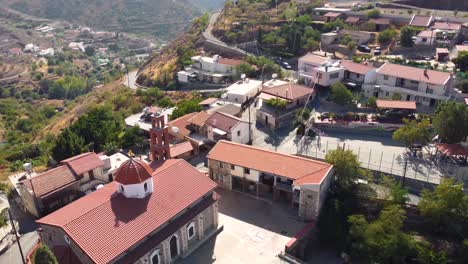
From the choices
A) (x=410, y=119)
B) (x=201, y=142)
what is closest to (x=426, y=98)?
(x=410, y=119)

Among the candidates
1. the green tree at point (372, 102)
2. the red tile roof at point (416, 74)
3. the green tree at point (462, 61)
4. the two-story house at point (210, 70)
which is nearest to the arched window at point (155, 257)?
the green tree at point (372, 102)

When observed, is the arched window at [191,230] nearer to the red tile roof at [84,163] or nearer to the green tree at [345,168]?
the red tile roof at [84,163]

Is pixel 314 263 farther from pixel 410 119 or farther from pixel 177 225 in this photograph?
pixel 410 119

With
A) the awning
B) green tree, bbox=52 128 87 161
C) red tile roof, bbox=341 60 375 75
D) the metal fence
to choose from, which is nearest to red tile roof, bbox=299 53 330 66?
red tile roof, bbox=341 60 375 75

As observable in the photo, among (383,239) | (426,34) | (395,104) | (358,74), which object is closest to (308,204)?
(383,239)

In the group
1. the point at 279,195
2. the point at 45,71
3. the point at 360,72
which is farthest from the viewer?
the point at 45,71

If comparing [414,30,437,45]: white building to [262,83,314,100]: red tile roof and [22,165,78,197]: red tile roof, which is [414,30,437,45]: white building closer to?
[262,83,314,100]: red tile roof
